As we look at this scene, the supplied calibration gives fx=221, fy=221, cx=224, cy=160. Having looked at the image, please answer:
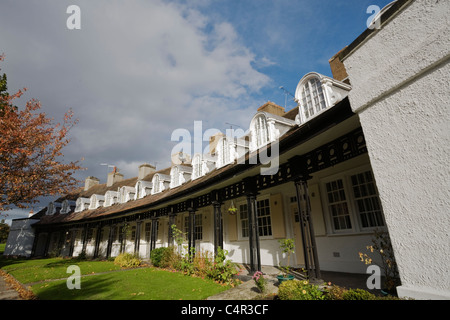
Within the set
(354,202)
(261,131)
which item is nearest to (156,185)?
(261,131)

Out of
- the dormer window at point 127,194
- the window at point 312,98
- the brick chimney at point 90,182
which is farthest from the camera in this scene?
the brick chimney at point 90,182

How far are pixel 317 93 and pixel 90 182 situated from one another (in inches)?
1316

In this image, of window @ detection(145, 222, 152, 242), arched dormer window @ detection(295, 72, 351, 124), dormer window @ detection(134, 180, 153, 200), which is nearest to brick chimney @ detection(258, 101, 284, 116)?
arched dormer window @ detection(295, 72, 351, 124)

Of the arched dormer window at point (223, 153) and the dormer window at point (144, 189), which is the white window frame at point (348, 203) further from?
the dormer window at point (144, 189)

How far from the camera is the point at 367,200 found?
270 inches

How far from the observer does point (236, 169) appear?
7613 mm

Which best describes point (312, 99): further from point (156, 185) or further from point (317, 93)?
point (156, 185)

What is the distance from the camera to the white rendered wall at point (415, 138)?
105 inches

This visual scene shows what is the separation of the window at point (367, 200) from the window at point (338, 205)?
413 millimetres

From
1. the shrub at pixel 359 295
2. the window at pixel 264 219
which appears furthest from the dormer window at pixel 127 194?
the shrub at pixel 359 295

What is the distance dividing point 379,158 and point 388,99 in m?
0.90

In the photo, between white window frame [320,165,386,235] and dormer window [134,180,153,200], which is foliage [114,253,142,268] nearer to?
dormer window [134,180,153,200]
